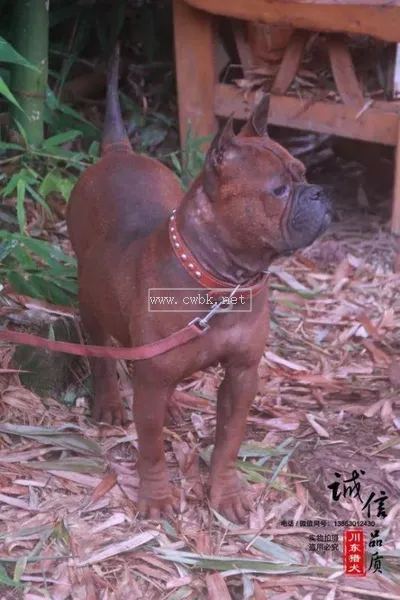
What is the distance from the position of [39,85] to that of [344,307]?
5.37ft

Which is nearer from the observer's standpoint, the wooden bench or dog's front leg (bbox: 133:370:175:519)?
dog's front leg (bbox: 133:370:175:519)

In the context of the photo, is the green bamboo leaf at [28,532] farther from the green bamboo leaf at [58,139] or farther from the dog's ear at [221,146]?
the green bamboo leaf at [58,139]

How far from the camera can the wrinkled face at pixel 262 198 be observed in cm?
218

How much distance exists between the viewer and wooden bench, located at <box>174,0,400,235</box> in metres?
3.89

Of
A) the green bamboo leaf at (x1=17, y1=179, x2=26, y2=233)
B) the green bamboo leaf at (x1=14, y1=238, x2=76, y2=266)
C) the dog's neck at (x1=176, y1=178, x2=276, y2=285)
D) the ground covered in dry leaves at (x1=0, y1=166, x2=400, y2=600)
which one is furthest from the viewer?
the green bamboo leaf at (x1=17, y1=179, x2=26, y2=233)

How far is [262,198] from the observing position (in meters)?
2.19

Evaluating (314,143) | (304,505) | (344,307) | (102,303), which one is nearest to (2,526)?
(102,303)

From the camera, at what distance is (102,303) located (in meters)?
2.73

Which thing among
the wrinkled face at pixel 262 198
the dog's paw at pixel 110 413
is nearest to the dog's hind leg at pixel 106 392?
the dog's paw at pixel 110 413

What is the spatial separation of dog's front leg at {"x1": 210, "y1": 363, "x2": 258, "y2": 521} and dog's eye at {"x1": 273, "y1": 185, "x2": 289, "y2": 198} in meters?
0.53

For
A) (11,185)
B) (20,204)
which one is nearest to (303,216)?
(20,204)

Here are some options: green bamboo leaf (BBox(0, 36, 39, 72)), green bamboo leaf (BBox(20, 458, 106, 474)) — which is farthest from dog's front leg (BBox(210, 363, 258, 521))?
green bamboo leaf (BBox(0, 36, 39, 72))

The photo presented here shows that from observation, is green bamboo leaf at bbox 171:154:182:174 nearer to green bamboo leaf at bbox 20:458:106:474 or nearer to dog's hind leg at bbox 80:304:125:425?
dog's hind leg at bbox 80:304:125:425

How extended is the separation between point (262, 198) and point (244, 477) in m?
1.02
